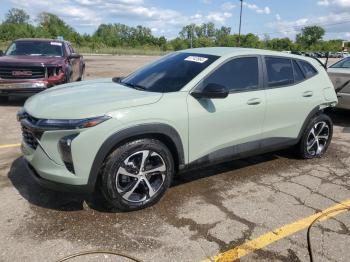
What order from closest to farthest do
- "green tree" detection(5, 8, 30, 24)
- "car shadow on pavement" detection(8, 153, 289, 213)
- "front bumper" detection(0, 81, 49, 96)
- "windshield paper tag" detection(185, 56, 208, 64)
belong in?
"car shadow on pavement" detection(8, 153, 289, 213)
"windshield paper tag" detection(185, 56, 208, 64)
"front bumper" detection(0, 81, 49, 96)
"green tree" detection(5, 8, 30, 24)

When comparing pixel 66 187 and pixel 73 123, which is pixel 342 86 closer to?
pixel 73 123

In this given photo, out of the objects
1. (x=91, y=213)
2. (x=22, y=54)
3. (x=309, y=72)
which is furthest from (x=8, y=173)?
(x=22, y=54)

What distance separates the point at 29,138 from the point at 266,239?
2479 millimetres

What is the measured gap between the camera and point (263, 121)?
4711 millimetres

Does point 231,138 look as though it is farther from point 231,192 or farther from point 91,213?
point 91,213

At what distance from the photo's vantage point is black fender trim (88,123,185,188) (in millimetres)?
3477

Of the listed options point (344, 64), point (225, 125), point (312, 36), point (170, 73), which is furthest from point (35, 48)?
point (312, 36)

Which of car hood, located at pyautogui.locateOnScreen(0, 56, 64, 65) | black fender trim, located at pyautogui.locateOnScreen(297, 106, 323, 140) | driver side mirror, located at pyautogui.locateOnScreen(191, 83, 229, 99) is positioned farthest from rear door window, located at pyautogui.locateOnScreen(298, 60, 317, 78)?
car hood, located at pyautogui.locateOnScreen(0, 56, 64, 65)

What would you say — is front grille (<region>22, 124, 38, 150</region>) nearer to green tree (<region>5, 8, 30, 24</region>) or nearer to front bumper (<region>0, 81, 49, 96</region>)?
front bumper (<region>0, 81, 49, 96</region>)

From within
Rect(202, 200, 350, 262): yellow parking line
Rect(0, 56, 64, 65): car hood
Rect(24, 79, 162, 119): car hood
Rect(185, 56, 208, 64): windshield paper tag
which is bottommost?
Rect(202, 200, 350, 262): yellow parking line

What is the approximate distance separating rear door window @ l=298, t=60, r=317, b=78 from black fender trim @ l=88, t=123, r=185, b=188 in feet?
8.23

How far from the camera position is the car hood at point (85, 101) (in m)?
3.48

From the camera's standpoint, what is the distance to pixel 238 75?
4523 millimetres

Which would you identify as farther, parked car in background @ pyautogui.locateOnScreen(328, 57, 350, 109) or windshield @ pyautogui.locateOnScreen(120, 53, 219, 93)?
parked car in background @ pyautogui.locateOnScreen(328, 57, 350, 109)
